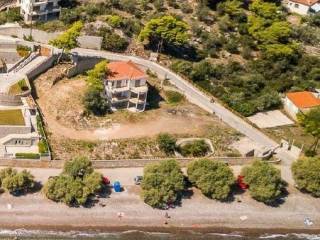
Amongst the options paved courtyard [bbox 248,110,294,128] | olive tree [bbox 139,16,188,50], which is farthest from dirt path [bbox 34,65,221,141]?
olive tree [bbox 139,16,188,50]

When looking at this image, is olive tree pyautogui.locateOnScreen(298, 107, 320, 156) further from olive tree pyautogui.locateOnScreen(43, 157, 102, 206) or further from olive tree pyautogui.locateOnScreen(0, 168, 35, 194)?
olive tree pyautogui.locateOnScreen(0, 168, 35, 194)

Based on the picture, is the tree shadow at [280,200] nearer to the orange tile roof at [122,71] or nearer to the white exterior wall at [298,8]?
the orange tile roof at [122,71]

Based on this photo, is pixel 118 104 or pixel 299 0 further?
pixel 299 0

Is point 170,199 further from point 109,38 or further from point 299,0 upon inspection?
point 299,0

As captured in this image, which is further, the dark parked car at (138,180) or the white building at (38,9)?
the white building at (38,9)

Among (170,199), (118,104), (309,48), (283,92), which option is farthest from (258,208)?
(309,48)

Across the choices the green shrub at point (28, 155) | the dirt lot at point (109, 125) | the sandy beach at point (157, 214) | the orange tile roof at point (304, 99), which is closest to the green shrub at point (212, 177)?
the sandy beach at point (157, 214)
